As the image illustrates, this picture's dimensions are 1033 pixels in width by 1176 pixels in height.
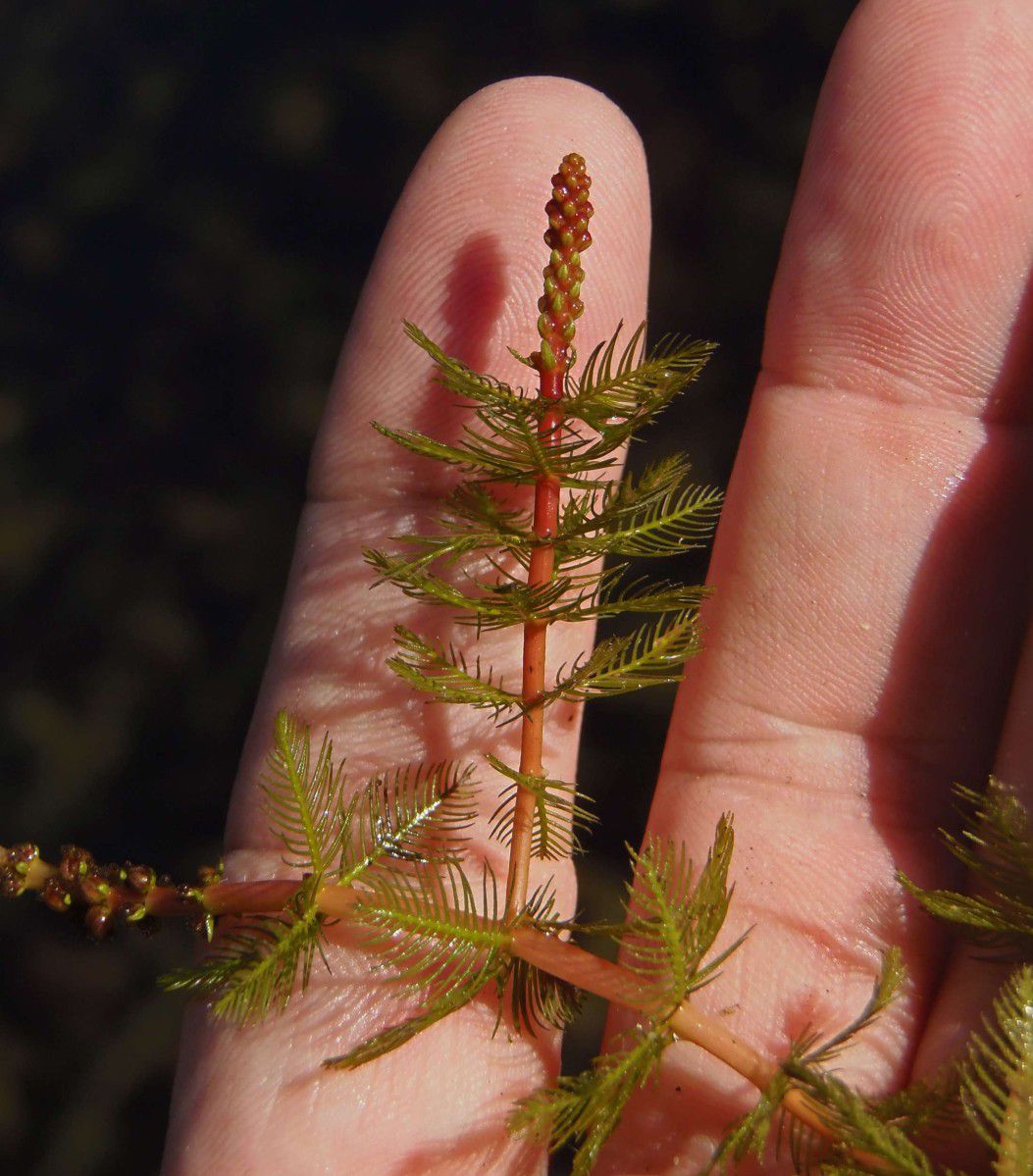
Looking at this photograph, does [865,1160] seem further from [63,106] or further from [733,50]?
[63,106]

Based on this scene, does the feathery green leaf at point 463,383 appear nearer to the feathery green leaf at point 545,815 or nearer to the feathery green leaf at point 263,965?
the feathery green leaf at point 545,815

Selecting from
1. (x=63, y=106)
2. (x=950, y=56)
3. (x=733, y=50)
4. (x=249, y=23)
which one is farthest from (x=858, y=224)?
A: (x=63, y=106)

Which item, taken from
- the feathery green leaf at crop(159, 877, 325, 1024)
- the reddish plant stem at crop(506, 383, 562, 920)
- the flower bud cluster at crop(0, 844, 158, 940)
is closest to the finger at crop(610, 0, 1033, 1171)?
the reddish plant stem at crop(506, 383, 562, 920)

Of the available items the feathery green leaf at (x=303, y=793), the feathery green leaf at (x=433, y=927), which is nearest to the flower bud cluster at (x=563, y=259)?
the feathery green leaf at (x=303, y=793)

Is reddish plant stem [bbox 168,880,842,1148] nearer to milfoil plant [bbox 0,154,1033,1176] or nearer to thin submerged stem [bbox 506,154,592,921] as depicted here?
milfoil plant [bbox 0,154,1033,1176]

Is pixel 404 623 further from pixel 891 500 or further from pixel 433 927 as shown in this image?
pixel 891 500

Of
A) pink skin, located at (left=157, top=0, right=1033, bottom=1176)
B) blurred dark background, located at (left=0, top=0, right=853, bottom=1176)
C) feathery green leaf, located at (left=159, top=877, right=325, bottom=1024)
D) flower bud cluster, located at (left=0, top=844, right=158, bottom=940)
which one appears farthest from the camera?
blurred dark background, located at (left=0, top=0, right=853, bottom=1176)

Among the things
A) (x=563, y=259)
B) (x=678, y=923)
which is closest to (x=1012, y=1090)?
(x=678, y=923)
